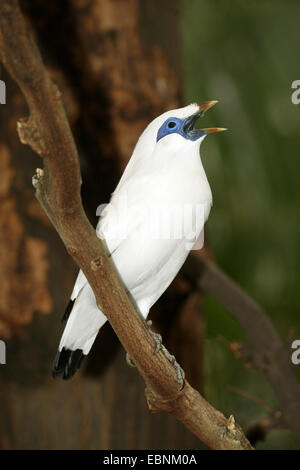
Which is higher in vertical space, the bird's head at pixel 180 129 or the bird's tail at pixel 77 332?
the bird's head at pixel 180 129

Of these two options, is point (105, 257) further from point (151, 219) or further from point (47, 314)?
point (47, 314)

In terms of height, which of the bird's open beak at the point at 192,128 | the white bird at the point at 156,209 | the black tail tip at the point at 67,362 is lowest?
the black tail tip at the point at 67,362

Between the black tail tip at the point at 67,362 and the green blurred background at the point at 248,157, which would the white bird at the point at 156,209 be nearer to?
the black tail tip at the point at 67,362

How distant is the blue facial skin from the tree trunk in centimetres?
100

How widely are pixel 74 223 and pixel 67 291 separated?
121cm

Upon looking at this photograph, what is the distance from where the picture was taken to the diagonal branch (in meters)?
0.78

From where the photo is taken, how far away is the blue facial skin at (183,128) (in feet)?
3.30

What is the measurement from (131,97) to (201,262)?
21.4 inches

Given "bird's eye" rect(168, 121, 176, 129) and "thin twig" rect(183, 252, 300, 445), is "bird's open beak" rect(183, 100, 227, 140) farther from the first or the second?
"thin twig" rect(183, 252, 300, 445)

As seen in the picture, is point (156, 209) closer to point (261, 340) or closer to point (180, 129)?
point (180, 129)

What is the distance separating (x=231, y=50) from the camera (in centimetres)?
199

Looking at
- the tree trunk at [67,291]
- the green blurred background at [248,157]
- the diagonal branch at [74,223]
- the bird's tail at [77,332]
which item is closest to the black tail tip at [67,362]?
the bird's tail at [77,332]

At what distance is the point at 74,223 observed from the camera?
96cm

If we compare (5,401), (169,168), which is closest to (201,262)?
(5,401)
